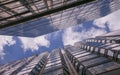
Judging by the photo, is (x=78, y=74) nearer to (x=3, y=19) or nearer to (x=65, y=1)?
(x=65, y=1)

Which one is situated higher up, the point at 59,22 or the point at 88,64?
the point at 59,22

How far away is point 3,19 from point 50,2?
11.9 ft

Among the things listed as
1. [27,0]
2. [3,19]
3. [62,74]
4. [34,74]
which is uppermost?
[27,0]

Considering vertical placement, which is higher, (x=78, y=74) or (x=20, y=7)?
(x=20, y=7)

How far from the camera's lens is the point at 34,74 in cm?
2600

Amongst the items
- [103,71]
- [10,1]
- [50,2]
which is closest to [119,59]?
[103,71]

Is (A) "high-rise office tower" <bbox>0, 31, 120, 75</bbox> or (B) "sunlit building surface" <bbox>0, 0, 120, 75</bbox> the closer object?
(B) "sunlit building surface" <bbox>0, 0, 120, 75</bbox>

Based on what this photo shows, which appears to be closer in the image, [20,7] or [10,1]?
[10,1]

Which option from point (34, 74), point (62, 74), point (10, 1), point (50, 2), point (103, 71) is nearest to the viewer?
point (10, 1)

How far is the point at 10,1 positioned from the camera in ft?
37.2

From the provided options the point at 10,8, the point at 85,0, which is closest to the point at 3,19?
the point at 10,8

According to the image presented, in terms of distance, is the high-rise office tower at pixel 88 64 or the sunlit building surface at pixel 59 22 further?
the high-rise office tower at pixel 88 64

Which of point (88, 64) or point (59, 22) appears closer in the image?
point (88, 64)

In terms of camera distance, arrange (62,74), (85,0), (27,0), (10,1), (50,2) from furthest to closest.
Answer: (62,74) → (50,2) → (27,0) → (10,1) → (85,0)
